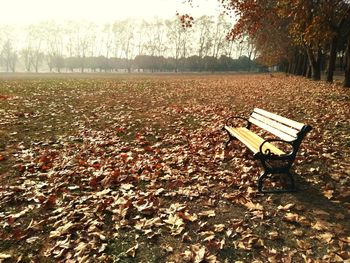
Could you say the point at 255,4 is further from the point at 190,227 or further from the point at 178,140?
the point at 190,227

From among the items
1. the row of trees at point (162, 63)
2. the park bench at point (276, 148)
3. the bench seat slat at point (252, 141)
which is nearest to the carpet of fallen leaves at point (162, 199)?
the park bench at point (276, 148)

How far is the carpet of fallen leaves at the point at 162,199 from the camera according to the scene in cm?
397

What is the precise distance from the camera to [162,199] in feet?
17.1

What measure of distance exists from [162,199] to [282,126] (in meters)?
2.61

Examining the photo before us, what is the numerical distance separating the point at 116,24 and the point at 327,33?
326 ft

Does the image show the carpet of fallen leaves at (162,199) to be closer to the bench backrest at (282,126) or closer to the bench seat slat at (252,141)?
the bench seat slat at (252,141)

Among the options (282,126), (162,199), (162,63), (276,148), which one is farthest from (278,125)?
(162,63)

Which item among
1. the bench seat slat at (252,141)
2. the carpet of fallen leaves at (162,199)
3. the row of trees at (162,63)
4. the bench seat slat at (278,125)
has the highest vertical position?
the row of trees at (162,63)

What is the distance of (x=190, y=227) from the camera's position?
4.44 metres

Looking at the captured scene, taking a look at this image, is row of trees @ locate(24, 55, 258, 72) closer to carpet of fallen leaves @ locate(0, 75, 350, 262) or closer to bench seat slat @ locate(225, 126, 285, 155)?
carpet of fallen leaves @ locate(0, 75, 350, 262)

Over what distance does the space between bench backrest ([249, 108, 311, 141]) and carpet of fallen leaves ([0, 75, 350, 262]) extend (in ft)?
2.72

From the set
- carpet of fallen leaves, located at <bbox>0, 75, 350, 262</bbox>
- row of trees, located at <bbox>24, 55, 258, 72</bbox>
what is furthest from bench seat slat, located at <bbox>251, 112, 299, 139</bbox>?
row of trees, located at <bbox>24, 55, 258, 72</bbox>

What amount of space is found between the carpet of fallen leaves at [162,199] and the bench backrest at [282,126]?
0.83 m

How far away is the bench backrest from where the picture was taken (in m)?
5.13
